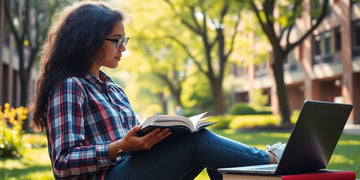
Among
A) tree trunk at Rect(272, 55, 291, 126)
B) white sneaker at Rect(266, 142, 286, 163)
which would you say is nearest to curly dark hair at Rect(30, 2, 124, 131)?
white sneaker at Rect(266, 142, 286, 163)

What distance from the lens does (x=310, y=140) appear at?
279 centimetres

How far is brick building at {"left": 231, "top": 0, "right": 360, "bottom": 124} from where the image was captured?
95.1ft

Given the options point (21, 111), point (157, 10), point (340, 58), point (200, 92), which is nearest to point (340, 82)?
point (340, 58)

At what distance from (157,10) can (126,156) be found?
2826cm

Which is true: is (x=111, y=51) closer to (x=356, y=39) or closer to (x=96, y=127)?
(x=96, y=127)

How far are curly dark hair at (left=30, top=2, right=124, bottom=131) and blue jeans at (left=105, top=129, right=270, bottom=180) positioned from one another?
0.58 metres

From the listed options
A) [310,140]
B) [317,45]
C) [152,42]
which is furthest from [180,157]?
[317,45]

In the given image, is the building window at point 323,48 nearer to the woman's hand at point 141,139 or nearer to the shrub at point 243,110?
the shrub at point 243,110

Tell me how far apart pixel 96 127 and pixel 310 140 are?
1154 millimetres

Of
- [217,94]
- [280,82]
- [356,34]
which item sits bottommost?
[217,94]

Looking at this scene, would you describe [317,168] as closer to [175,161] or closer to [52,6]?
[175,161]

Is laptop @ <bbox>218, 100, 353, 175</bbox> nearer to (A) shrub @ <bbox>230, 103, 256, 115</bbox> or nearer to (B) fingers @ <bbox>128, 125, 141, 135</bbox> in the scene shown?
(B) fingers @ <bbox>128, 125, 141, 135</bbox>

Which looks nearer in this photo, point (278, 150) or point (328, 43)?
point (278, 150)

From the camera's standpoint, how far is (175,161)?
2869 millimetres
